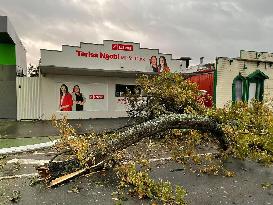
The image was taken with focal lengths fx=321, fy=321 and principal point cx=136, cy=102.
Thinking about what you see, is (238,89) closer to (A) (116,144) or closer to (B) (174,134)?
(B) (174,134)

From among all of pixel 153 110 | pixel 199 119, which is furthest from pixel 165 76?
pixel 199 119

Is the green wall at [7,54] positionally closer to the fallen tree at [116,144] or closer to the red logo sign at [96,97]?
the red logo sign at [96,97]

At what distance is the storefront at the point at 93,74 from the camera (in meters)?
18.1

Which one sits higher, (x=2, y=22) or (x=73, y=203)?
(x=2, y=22)

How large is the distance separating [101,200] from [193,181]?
2.23m

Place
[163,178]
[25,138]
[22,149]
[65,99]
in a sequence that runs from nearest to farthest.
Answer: [163,178] → [22,149] → [25,138] → [65,99]

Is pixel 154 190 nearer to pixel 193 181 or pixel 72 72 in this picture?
pixel 193 181

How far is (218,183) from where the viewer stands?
22.8 feet

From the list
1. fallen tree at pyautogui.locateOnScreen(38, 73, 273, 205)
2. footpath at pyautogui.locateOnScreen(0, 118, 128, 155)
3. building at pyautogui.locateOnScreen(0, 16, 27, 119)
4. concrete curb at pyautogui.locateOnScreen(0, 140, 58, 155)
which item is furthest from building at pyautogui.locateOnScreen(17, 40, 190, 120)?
concrete curb at pyautogui.locateOnScreen(0, 140, 58, 155)

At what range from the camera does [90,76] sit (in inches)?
781

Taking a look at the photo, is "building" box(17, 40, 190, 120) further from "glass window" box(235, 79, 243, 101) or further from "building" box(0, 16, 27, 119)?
"glass window" box(235, 79, 243, 101)

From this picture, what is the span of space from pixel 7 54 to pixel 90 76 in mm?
4989

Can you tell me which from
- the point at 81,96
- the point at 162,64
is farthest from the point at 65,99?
the point at 162,64

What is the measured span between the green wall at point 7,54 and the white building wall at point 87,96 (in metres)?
2.36
